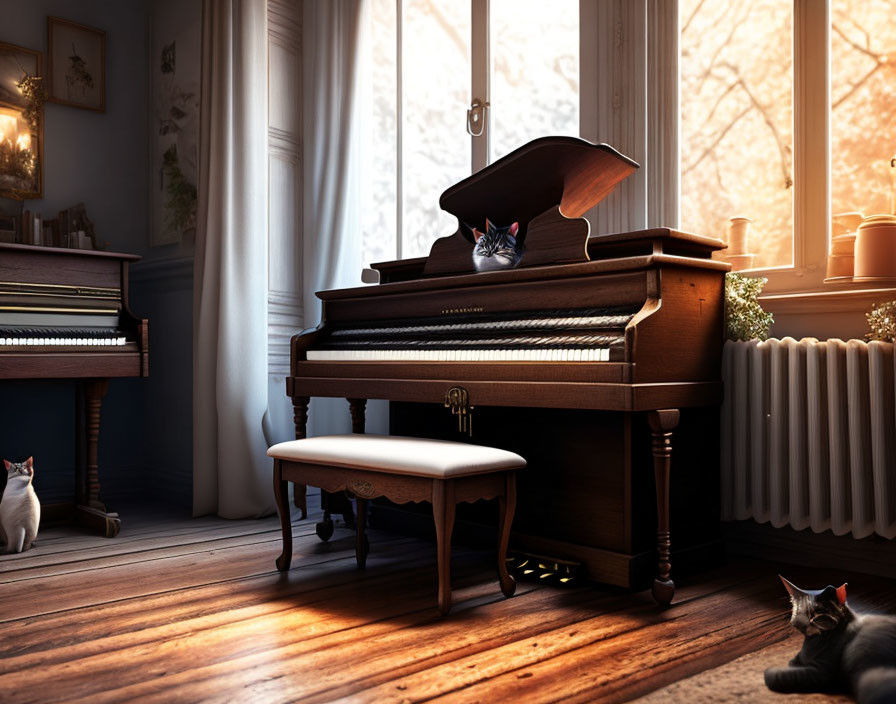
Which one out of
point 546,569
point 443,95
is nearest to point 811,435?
point 546,569

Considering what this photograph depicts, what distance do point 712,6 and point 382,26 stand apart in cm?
189

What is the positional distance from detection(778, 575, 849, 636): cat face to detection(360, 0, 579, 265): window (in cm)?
244

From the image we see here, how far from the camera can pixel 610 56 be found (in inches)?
135

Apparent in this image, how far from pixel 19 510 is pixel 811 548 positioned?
9.92ft

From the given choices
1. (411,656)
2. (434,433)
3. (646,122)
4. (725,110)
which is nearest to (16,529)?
(434,433)

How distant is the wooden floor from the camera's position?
6.21 feet

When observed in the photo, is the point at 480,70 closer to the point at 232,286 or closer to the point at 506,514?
the point at 232,286

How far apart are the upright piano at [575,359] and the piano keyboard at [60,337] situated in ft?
3.68

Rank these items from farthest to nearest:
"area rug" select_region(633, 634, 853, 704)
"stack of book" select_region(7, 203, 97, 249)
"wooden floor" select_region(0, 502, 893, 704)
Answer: "stack of book" select_region(7, 203, 97, 249) < "wooden floor" select_region(0, 502, 893, 704) < "area rug" select_region(633, 634, 853, 704)

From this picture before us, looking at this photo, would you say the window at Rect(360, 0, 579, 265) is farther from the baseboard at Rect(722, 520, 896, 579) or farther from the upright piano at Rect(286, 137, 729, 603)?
the baseboard at Rect(722, 520, 896, 579)

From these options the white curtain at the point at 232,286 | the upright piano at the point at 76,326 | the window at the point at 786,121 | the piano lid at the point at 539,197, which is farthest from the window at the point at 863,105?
the upright piano at the point at 76,326

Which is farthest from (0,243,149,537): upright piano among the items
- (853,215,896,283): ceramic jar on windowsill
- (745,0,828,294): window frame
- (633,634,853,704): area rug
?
(853,215,896,283): ceramic jar on windowsill

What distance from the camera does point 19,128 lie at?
4410mm

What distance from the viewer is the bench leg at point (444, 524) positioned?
7.82ft
